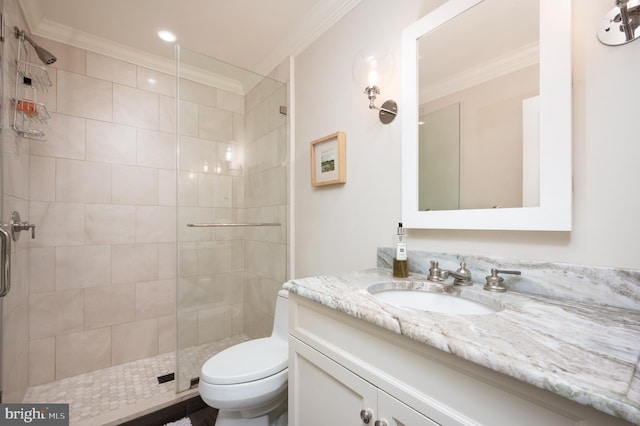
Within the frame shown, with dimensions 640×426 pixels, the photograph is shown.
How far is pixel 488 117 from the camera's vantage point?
1.00m

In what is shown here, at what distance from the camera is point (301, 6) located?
1.67 m

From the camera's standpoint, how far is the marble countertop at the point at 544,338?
391 mm

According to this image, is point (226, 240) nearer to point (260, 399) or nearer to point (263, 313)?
point (263, 313)

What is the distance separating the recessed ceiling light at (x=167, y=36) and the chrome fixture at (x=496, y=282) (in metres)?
2.35

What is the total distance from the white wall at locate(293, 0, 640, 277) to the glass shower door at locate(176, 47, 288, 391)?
26 cm

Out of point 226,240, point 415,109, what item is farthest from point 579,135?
point 226,240

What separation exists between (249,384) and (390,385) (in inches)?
30.6

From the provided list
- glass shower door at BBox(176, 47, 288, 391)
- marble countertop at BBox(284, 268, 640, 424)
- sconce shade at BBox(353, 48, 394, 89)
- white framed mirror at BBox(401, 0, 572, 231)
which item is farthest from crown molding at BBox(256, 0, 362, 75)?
marble countertop at BBox(284, 268, 640, 424)

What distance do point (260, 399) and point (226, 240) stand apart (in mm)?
1126

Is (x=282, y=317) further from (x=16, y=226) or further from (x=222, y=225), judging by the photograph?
(x=16, y=226)

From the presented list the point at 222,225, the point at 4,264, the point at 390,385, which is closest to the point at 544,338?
the point at 390,385

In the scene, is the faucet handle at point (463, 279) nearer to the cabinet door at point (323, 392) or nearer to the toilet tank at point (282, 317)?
the cabinet door at point (323, 392)

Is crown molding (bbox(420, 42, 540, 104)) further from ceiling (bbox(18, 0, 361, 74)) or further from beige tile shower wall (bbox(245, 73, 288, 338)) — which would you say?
beige tile shower wall (bbox(245, 73, 288, 338))

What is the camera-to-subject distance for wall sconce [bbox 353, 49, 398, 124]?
1.26 m
